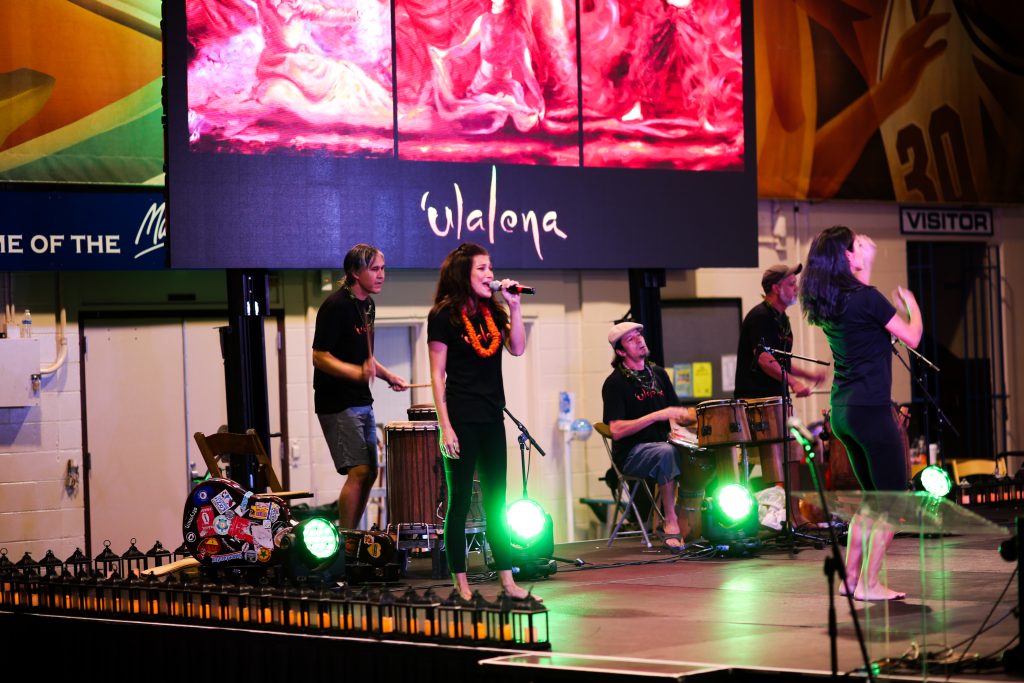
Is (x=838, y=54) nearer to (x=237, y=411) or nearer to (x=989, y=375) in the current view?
(x=989, y=375)

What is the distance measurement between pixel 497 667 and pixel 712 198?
5.37 meters

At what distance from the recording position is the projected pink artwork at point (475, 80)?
7.93 m

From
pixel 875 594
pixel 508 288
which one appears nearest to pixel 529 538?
pixel 508 288

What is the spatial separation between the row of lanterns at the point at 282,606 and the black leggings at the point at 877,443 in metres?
1.46

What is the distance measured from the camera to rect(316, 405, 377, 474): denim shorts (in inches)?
302

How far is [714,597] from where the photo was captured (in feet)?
22.1

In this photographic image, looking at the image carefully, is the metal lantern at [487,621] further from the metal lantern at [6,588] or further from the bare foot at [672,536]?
the bare foot at [672,536]

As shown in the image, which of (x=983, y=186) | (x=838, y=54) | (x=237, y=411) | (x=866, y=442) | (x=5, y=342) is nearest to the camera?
(x=866, y=442)

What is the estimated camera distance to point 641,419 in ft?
27.9

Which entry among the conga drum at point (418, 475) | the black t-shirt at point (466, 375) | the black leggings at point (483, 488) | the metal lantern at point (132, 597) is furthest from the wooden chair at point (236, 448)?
the black t-shirt at point (466, 375)

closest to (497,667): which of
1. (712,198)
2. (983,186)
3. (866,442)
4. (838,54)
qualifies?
(866,442)

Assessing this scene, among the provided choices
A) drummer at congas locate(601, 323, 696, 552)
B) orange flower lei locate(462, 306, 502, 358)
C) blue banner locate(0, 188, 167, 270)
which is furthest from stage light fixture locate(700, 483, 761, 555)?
blue banner locate(0, 188, 167, 270)

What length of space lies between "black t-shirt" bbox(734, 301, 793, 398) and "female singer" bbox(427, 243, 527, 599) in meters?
2.82

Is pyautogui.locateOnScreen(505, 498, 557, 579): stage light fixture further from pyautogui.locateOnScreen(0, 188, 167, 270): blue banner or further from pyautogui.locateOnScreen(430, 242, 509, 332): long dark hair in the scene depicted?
pyautogui.locateOnScreen(0, 188, 167, 270): blue banner
